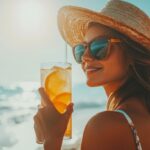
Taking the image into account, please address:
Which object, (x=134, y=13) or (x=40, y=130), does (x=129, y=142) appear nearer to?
(x=40, y=130)

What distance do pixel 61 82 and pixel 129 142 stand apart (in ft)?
3.47

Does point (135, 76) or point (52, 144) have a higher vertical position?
point (135, 76)

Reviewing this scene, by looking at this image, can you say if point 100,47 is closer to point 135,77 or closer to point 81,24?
point 135,77

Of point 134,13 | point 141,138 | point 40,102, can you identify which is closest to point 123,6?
point 134,13

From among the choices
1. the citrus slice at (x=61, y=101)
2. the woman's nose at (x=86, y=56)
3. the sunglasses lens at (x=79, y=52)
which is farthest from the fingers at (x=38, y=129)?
the sunglasses lens at (x=79, y=52)

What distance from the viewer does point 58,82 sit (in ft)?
13.0

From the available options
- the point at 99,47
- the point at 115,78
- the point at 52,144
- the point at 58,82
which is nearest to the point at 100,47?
the point at 99,47

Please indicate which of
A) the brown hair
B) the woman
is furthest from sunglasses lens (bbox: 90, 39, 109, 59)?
the brown hair

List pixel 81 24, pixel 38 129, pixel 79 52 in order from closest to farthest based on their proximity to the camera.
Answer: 1. pixel 38 129
2. pixel 79 52
3. pixel 81 24

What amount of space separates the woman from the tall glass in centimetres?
19

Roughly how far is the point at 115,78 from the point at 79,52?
597mm

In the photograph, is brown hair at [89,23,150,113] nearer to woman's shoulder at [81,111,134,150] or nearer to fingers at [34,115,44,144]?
woman's shoulder at [81,111,134,150]

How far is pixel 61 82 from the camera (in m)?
3.99

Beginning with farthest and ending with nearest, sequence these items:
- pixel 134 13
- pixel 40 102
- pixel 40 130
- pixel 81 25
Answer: pixel 81 25
pixel 134 13
pixel 40 102
pixel 40 130
